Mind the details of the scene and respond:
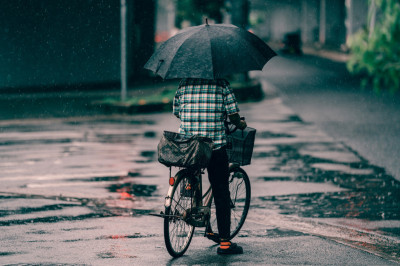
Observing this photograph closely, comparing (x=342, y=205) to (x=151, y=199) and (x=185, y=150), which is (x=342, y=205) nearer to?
(x=151, y=199)

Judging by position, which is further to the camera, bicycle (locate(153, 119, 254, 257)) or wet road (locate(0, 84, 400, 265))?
wet road (locate(0, 84, 400, 265))

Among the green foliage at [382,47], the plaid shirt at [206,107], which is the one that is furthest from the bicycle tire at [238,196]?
the green foliage at [382,47]

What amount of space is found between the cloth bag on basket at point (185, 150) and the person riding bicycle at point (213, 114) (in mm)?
156

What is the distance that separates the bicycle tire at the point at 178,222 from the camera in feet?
20.0

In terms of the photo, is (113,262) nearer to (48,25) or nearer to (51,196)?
(51,196)

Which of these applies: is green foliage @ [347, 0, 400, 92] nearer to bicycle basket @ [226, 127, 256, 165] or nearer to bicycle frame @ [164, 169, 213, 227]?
bicycle basket @ [226, 127, 256, 165]

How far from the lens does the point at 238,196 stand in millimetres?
7309

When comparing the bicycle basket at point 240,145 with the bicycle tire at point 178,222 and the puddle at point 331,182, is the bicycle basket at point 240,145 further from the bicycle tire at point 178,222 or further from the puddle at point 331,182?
the puddle at point 331,182

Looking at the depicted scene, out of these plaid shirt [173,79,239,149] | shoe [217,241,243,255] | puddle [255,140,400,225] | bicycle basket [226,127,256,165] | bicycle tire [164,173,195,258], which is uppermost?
plaid shirt [173,79,239,149]

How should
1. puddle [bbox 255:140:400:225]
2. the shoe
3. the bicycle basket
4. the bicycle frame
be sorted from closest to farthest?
the bicycle frame
the shoe
the bicycle basket
puddle [bbox 255:140:400:225]

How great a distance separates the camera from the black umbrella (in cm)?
616

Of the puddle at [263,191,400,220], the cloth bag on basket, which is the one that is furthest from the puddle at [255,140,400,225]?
the cloth bag on basket

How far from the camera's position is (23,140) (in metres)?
14.1

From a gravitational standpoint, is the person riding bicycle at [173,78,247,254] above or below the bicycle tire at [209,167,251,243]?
above
